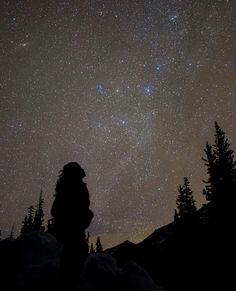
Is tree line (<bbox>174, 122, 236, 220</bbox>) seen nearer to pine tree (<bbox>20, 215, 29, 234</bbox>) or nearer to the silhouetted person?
the silhouetted person

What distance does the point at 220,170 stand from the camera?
3344 centimetres

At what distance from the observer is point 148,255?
1008 inches

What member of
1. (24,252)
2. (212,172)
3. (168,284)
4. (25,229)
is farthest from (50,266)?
(25,229)

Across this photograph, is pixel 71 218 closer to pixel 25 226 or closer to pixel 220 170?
pixel 220 170

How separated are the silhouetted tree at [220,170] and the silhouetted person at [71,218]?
2294cm

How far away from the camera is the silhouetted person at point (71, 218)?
4.56m

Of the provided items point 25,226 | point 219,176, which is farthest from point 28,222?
point 219,176

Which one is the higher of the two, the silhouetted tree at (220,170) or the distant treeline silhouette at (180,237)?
the silhouetted tree at (220,170)

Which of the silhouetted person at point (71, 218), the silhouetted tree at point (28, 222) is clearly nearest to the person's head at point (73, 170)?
the silhouetted person at point (71, 218)

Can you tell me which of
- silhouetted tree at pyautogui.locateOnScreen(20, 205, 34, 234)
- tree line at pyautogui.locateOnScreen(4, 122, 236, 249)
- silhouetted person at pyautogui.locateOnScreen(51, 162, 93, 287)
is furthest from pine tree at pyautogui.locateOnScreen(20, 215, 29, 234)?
silhouetted person at pyautogui.locateOnScreen(51, 162, 93, 287)

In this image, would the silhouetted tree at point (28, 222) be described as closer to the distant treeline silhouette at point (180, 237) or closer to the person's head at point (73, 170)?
the distant treeline silhouette at point (180, 237)

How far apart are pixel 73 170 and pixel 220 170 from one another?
3083cm

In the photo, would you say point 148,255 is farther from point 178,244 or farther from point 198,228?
point 198,228

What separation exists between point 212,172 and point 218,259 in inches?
604
